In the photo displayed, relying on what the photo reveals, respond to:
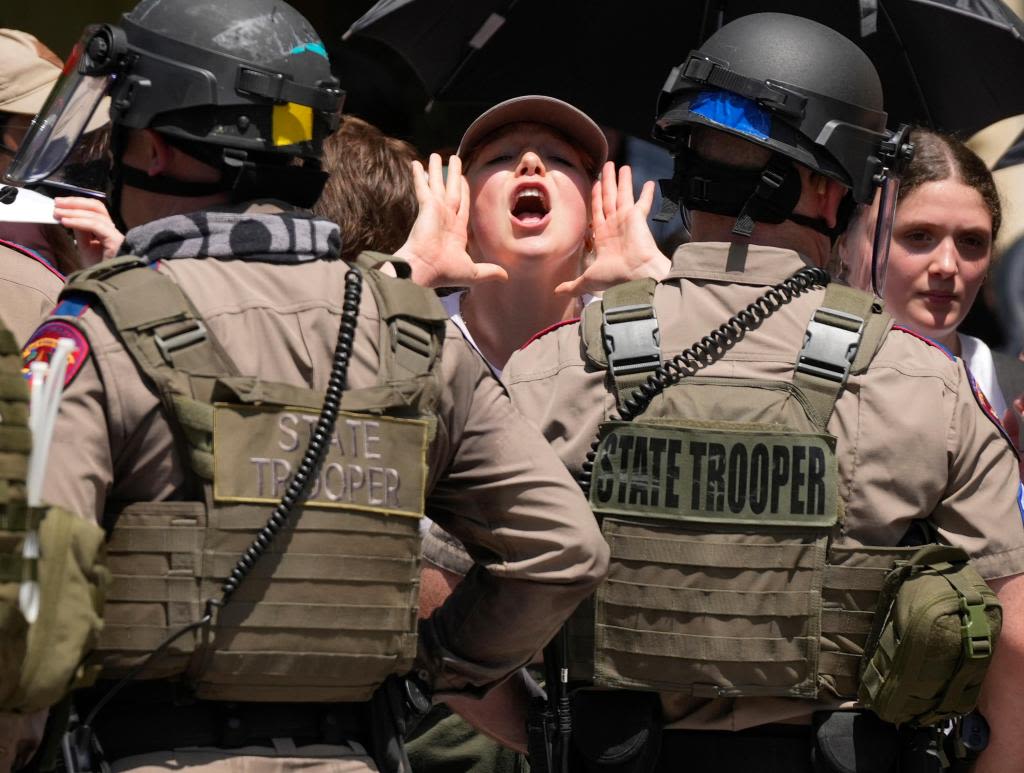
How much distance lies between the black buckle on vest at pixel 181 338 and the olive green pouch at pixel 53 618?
0.35 metres

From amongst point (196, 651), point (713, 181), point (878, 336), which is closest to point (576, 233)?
point (713, 181)

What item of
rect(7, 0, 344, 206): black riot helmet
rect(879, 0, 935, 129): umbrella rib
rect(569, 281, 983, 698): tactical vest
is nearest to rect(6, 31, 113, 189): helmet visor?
rect(7, 0, 344, 206): black riot helmet

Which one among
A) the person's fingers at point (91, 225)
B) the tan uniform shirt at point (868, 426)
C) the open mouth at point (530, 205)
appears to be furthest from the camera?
the open mouth at point (530, 205)

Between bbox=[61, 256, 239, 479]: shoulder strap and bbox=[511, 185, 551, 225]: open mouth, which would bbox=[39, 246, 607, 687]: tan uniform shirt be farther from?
bbox=[511, 185, 551, 225]: open mouth

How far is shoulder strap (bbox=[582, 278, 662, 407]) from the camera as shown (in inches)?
132

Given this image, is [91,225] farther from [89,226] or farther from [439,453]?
[439,453]

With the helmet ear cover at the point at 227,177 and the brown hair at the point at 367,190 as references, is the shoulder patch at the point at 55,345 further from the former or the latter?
the brown hair at the point at 367,190

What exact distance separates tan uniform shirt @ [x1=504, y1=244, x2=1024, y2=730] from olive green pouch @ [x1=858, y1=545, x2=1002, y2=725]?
0.11 meters

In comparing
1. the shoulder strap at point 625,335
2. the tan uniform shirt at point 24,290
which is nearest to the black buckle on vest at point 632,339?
the shoulder strap at point 625,335

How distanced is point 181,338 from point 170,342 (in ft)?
0.07

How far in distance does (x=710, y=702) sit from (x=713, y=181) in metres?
1.09

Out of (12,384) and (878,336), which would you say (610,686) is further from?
(12,384)

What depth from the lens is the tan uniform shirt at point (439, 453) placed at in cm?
259

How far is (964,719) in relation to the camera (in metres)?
3.51
